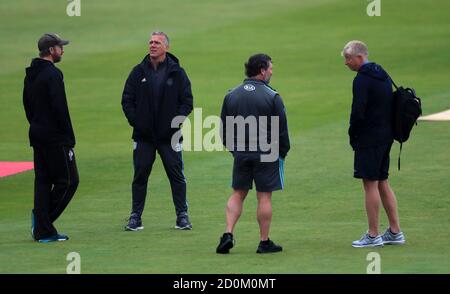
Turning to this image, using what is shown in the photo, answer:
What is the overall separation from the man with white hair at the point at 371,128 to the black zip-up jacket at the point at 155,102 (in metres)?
2.43

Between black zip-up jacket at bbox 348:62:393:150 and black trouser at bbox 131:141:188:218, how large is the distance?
250cm

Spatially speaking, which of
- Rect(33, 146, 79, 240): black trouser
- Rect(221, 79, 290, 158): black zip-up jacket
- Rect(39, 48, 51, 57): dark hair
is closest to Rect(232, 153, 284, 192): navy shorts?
Rect(221, 79, 290, 158): black zip-up jacket

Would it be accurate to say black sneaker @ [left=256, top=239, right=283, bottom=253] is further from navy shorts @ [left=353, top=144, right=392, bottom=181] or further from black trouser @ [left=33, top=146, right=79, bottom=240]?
black trouser @ [left=33, top=146, right=79, bottom=240]

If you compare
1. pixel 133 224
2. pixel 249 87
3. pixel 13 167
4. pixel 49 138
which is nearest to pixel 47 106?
pixel 49 138

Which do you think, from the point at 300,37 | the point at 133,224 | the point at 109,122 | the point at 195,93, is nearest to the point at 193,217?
the point at 133,224

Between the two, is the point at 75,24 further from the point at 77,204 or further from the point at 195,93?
the point at 77,204

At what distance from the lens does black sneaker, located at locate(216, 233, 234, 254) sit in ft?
39.5

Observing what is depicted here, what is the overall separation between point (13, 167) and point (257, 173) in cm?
767

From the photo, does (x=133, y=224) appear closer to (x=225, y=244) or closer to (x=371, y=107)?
(x=225, y=244)

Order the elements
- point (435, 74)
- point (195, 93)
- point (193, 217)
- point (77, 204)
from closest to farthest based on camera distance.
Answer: point (193, 217) → point (77, 204) → point (195, 93) → point (435, 74)

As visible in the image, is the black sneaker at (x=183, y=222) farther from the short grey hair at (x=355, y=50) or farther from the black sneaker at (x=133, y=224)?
the short grey hair at (x=355, y=50)

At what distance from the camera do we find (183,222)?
1379 centimetres

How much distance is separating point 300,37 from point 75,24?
705 cm

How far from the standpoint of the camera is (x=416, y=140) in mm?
20094
